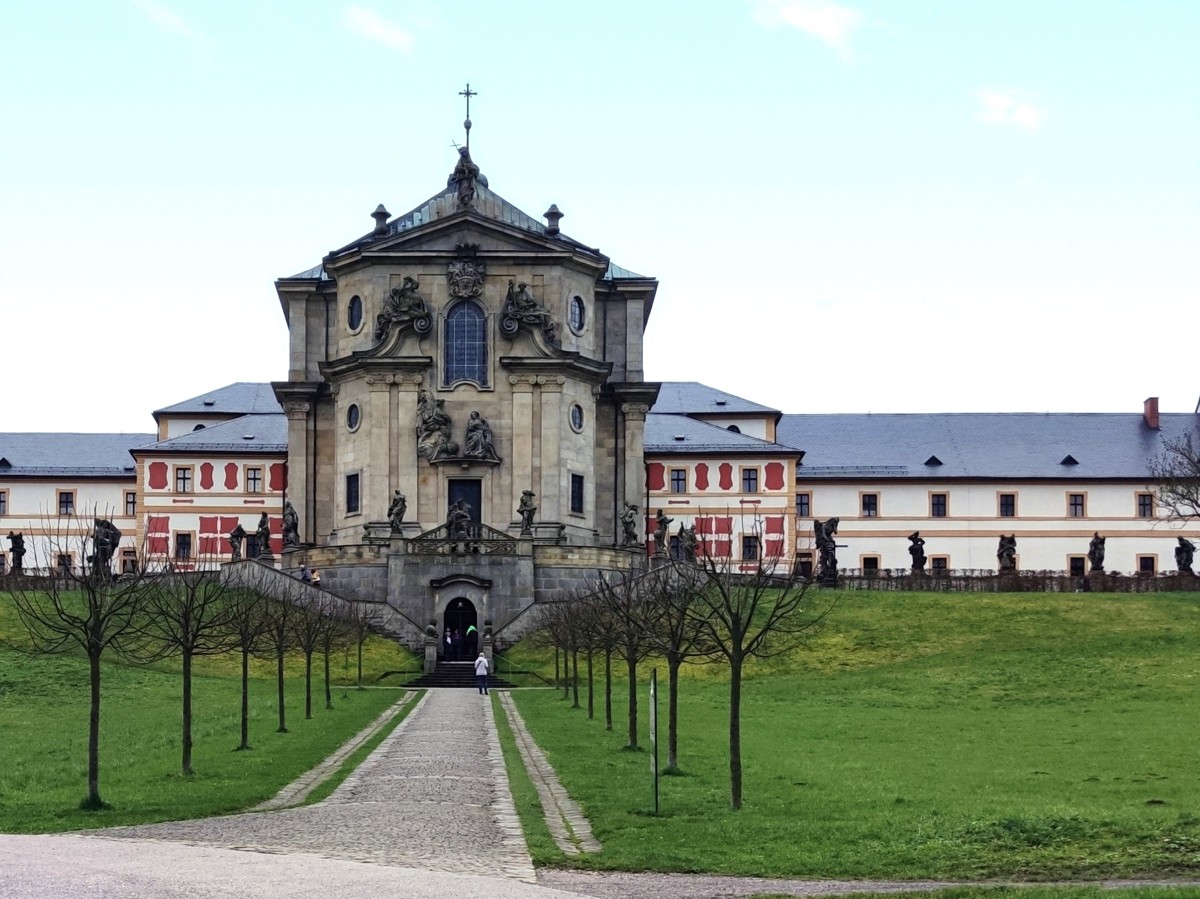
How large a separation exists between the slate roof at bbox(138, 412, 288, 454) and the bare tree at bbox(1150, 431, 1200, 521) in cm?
5263

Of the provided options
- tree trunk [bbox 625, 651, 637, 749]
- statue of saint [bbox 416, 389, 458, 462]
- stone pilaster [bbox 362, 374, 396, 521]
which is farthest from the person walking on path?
statue of saint [bbox 416, 389, 458, 462]

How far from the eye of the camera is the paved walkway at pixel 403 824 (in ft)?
76.5

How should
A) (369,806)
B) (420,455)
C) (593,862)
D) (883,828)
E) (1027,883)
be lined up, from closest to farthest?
Result: 1. (1027,883)
2. (593,862)
3. (883,828)
4. (369,806)
5. (420,455)

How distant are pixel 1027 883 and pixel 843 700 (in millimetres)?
36915

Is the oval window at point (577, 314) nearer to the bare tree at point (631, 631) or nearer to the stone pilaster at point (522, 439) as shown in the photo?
the stone pilaster at point (522, 439)

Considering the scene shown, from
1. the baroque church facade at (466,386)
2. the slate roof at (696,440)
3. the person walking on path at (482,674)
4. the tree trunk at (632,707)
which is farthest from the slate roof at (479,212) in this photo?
the tree trunk at (632,707)

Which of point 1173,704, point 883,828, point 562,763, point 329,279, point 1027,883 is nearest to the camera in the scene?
point 1027,883

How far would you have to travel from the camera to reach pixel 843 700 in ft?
193

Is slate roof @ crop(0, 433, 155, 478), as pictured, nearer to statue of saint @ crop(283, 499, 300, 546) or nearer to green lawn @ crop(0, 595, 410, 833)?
statue of saint @ crop(283, 499, 300, 546)

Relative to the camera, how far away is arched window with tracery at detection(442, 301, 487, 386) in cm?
9356

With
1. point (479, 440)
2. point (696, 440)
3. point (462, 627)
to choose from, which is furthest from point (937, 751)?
point (696, 440)

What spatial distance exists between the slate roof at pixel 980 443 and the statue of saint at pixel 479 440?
1366 inches

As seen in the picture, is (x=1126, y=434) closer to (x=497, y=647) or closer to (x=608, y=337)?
(x=608, y=337)

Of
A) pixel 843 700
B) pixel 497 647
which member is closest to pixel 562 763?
pixel 843 700
